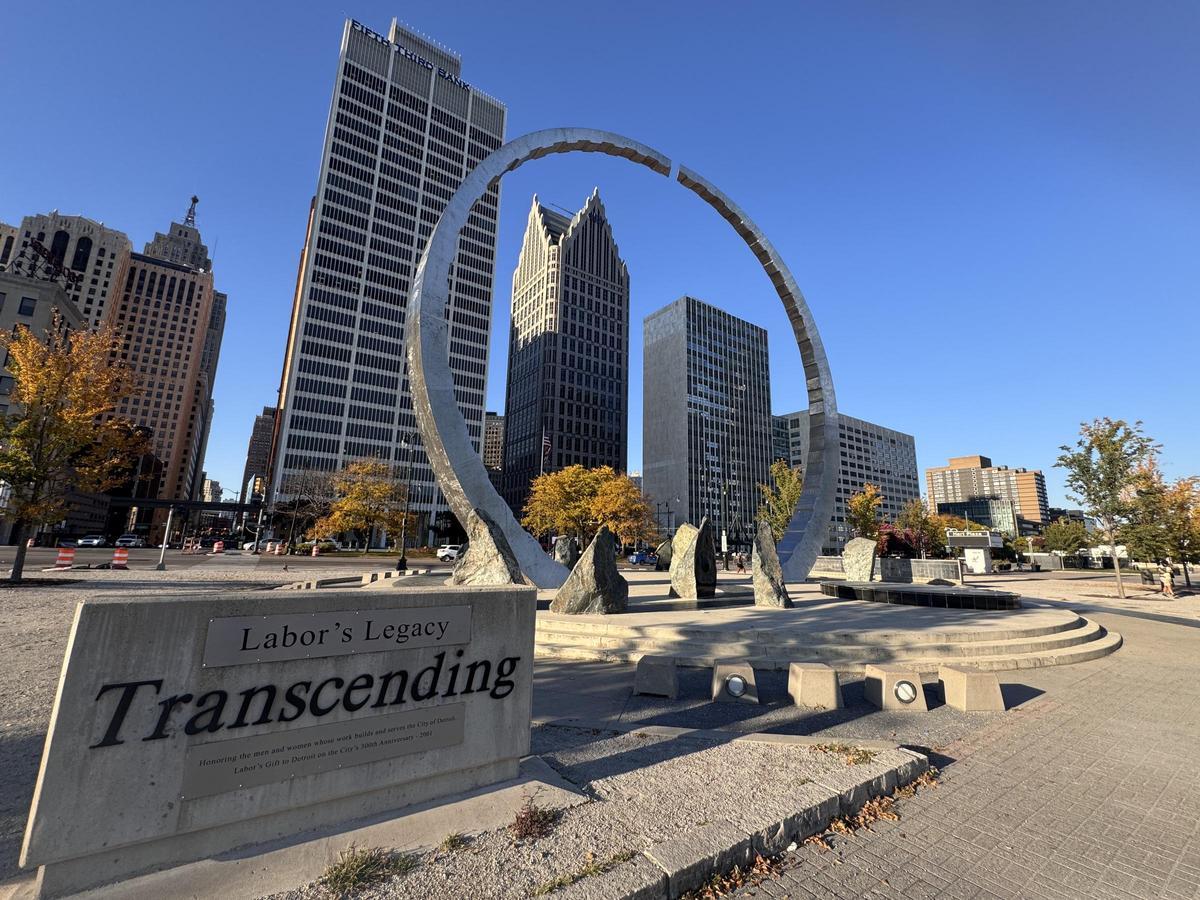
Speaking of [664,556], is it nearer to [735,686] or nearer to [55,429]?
[735,686]

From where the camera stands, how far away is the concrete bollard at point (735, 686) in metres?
7.86

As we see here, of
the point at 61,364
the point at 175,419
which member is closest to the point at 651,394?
the point at 61,364

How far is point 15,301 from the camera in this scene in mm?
51938

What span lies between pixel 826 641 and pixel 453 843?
889 centimetres

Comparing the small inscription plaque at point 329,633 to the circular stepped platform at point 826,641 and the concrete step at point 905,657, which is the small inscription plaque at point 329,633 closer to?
the circular stepped platform at point 826,641

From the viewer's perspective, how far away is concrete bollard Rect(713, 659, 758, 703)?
25.8 ft

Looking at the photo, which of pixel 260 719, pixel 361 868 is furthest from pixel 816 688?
pixel 260 719

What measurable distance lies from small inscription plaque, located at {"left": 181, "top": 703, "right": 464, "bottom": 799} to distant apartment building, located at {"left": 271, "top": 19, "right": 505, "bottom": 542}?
85.0 metres

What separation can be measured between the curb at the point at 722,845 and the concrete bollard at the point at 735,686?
9.06ft

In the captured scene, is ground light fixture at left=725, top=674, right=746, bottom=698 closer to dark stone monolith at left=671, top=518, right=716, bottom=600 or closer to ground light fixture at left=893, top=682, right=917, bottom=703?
ground light fixture at left=893, top=682, right=917, bottom=703

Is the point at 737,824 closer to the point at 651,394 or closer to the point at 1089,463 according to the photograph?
the point at 1089,463

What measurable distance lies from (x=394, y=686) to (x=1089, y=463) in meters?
37.0

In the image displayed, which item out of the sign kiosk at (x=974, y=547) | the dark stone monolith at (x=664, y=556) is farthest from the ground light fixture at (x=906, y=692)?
the sign kiosk at (x=974, y=547)

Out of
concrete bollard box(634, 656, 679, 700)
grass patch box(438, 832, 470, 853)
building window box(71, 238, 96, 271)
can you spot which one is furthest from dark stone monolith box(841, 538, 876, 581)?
building window box(71, 238, 96, 271)
